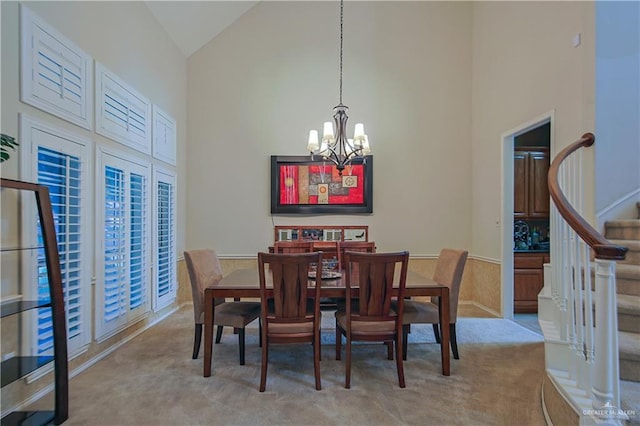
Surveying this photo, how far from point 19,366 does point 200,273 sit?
1.33 m

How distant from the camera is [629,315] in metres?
2.05

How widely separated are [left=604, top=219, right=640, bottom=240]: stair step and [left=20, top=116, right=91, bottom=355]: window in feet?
13.8

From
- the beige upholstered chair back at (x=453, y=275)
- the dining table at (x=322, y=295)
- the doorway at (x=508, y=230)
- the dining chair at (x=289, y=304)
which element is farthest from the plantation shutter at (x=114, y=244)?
the doorway at (x=508, y=230)

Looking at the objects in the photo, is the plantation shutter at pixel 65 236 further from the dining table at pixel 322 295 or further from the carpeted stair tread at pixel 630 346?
the carpeted stair tread at pixel 630 346

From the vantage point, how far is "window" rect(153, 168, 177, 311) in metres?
4.03

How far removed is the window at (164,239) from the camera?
403cm

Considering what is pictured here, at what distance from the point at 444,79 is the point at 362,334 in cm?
416

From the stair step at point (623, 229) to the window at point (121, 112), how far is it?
14.2 ft

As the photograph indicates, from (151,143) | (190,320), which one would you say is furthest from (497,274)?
(151,143)

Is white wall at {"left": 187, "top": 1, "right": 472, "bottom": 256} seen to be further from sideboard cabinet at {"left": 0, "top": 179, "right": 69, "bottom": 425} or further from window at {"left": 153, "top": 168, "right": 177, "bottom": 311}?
sideboard cabinet at {"left": 0, "top": 179, "right": 69, "bottom": 425}

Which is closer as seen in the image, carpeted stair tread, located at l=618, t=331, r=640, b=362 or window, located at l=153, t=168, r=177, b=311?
carpeted stair tread, located at l=618, t=331, r=640, b=362

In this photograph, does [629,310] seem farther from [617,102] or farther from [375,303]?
[617,102]

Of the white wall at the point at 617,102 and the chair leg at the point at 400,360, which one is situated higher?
the white wall at the point at 617,102

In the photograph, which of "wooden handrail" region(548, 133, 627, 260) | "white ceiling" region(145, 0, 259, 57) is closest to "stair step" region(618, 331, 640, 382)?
"wooden handrail" region(548, 133, 627, 260)
